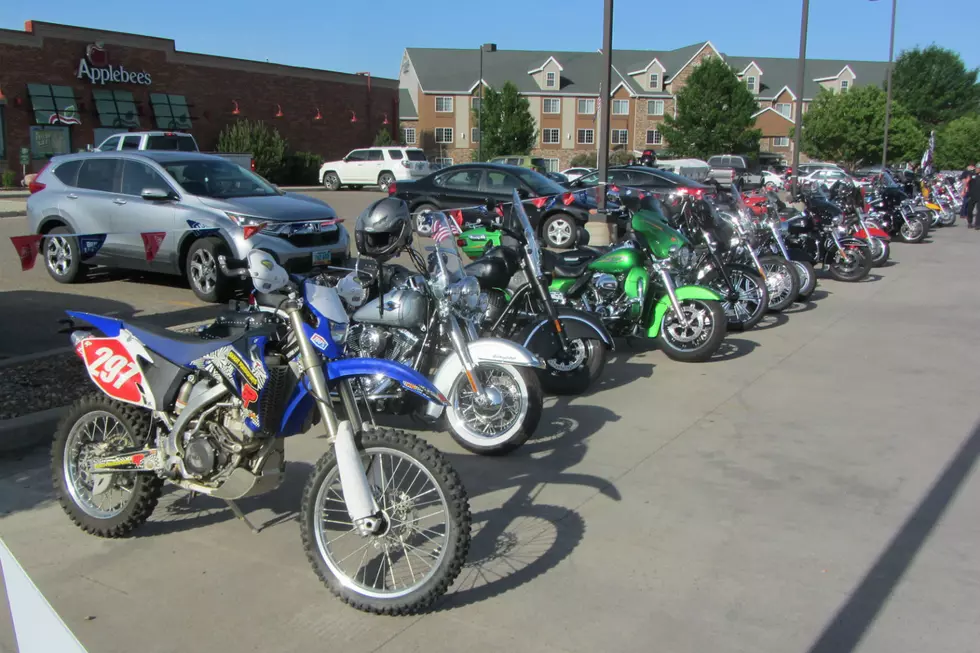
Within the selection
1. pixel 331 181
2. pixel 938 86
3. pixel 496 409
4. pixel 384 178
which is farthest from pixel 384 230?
pixel 938 86

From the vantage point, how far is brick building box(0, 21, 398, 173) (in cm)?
3322

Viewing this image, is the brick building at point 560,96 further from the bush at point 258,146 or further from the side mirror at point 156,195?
the side mirror at point 156,195

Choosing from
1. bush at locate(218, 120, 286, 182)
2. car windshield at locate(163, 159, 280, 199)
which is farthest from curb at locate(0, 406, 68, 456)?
bush at locate(218, 120, 286, 182)

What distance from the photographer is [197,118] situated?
39562 mm

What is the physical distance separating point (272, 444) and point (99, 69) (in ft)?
121

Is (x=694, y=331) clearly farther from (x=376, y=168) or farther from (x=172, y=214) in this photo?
(x=376, y=168)

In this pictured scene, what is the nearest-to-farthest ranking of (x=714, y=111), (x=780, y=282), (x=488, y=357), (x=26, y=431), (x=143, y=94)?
(x=488, y=357) < (x=26, y=431) < (x=780, y=282) < (x=143, y=94) < (x=714, y=111)

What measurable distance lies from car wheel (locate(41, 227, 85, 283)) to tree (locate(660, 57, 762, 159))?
5585 centimetres

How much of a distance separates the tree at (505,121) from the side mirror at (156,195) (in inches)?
2049

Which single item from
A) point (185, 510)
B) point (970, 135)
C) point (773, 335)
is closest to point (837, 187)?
point (773, 335)

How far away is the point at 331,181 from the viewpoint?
36594 millimetres

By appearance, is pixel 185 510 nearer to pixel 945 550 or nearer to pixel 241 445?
pixel 241 445

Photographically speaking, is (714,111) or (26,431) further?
(714,111)

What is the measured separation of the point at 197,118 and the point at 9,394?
36.7m
